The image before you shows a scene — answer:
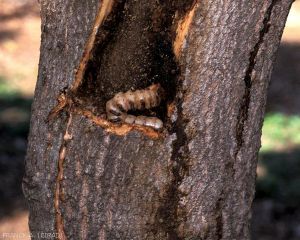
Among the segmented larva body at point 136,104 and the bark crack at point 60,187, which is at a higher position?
the segmented larva body at point 136,104

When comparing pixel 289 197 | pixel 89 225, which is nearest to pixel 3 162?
pixel 289 197

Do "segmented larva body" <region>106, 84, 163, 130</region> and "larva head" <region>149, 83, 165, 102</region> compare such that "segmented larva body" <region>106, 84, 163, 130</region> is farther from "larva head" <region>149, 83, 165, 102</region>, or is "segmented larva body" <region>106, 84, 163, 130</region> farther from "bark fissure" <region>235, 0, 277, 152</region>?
"bark fissure" <region>235, 0, 277, 152</region>

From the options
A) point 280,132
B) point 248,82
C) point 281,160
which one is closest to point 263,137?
point 280,132

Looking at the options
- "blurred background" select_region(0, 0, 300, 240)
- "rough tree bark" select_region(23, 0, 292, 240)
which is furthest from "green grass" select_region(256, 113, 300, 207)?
"rough tree bark" select_region(23, 0, 292, 240)

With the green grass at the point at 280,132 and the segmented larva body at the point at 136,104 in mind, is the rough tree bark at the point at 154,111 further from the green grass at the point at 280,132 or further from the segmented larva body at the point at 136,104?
the green grass at the point at 280,132

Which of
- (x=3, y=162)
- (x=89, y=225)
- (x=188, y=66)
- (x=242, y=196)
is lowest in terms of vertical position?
(x=3, y=162)

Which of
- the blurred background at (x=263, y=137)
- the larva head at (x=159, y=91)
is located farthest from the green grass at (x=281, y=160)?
the larva head at (x=159, y=91)

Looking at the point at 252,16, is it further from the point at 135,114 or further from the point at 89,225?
the point at 89,225

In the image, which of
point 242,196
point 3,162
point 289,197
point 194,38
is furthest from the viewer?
point 3,162
